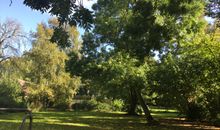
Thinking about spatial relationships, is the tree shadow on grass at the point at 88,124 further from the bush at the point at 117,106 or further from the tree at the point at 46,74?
the bush at the point at 117,106

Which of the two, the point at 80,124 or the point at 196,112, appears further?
the point at 196,112

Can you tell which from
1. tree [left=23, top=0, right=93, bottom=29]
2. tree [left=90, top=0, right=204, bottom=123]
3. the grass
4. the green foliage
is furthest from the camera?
the green foliage

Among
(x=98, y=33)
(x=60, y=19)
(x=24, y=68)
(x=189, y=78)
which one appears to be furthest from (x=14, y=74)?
(x=60, y=19)

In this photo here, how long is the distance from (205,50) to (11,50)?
25.8 m

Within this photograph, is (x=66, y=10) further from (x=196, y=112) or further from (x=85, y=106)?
(x=85, y=106)

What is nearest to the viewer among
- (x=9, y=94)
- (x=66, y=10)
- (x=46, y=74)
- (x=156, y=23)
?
(x=66, y=10)

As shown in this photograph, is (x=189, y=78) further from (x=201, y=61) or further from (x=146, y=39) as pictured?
(x=146, y=39)

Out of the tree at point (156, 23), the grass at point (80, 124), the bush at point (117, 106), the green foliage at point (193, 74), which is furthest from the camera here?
the bush at point (117, 106)

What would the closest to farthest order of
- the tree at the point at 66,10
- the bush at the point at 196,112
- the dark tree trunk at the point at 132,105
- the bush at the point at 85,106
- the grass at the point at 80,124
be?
the tree at the point at 66,10
the grass at the point at 80,124
the bush at the point at 196,112
the dark tree trunk at the point at 132,105
the bush at the point at 85,106

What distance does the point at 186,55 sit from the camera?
97.0 ft

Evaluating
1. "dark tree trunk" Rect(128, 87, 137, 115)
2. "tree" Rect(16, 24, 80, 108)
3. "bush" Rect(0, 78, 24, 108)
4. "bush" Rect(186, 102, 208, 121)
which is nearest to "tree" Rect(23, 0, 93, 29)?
"bush" Rect(186, 102, 208, 121)

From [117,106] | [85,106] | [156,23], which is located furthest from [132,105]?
[156,23]

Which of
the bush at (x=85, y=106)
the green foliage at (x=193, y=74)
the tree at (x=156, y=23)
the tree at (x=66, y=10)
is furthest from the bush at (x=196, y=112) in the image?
the tree at (x=66, y=10)

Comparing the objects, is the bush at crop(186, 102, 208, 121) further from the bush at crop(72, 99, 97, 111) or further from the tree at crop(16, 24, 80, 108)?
the bush at crop(72, 99, 97, 111)
